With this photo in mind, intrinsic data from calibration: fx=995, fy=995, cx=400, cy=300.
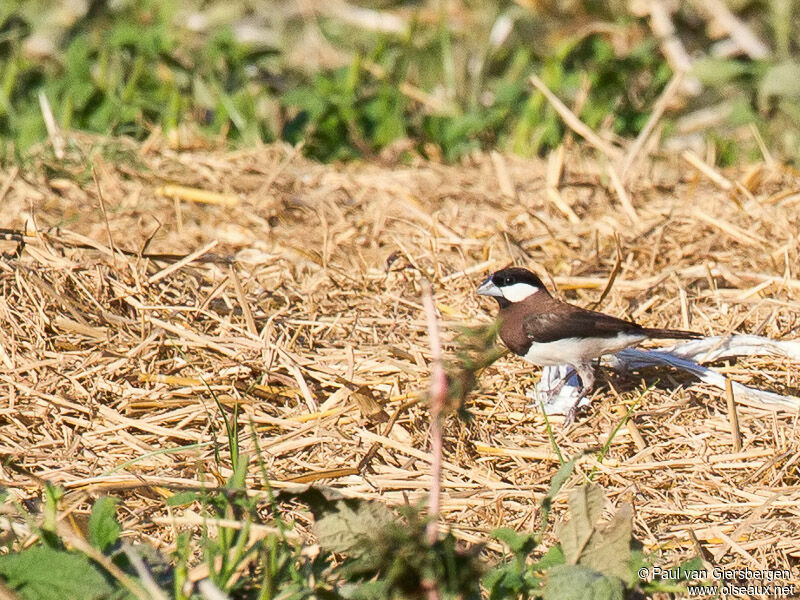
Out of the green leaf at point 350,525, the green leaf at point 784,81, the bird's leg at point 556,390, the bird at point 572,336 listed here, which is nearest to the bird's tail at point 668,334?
the bird at point 572,336

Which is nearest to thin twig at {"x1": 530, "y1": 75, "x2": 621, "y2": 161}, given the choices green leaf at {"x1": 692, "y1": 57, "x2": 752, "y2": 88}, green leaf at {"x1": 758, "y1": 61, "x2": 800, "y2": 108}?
green leaf at {"x1": 692, "y1": 57, "x2": 752, "y2": 88}

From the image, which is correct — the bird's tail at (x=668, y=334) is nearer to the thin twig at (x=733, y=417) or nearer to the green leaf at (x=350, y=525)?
the thin twig at (x=733, y=417)

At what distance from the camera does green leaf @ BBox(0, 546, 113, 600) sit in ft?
7.16

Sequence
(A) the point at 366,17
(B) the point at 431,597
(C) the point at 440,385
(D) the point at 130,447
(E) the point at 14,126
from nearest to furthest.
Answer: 1. (C) the point at 440,385
2. (B) the point at 431,597
3. (D) the point at 130,447
4. (E) the point at 14,126
5. (A) the point at 366,17

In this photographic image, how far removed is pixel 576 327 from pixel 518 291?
1.08 feet

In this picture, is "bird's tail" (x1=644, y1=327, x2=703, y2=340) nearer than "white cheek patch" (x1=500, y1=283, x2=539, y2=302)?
Yes

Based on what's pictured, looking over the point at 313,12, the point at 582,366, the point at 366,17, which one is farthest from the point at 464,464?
the point at 313,12

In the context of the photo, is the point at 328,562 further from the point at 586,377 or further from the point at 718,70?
the point at 718,70

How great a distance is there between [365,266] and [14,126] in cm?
290

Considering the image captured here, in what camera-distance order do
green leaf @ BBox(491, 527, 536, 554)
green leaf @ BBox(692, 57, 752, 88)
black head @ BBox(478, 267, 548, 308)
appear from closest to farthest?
green leaf @ BBox(491, 527, 536, 554) < black head @ BBox(478, 267, 548, 308) < green leaf @ BBox(692, 57, 752, 88)

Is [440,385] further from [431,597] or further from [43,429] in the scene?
[43,429]

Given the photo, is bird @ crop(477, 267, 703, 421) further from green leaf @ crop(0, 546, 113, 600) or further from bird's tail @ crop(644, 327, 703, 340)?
green leaf @ crop(0, 546, 113, 600)

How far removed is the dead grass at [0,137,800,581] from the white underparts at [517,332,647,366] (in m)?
0.15

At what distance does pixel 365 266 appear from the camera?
14.5 ft
